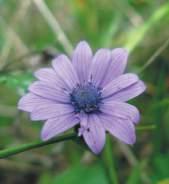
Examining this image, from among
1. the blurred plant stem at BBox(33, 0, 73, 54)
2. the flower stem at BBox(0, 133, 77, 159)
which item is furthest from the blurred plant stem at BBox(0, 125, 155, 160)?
the blurred plant stem at BBox(33, 0, 73, 54)

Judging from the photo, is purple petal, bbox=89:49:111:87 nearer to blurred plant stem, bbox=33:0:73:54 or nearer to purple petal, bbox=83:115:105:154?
purple petal, bbox=83:115:105:154

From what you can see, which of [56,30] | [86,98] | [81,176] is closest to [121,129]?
[86,98]

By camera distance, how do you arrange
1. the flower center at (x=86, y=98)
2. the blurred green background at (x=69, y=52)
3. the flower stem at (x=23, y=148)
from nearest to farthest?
the flower stem at (x=23, y=148) < the flower center at (x=86, y=98) < the blurred green background at (x=69, y=52)

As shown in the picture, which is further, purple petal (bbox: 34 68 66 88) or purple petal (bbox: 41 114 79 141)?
purple petal (bbox: 34 68 66 88)

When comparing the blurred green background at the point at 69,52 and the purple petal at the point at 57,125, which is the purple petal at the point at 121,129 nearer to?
the purple petal at the point at 57,125

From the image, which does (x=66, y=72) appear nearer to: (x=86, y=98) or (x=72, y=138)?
(x=86, y=98)

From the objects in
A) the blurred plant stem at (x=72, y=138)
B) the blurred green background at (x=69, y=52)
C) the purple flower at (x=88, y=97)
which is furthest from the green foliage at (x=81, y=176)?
the purple flower at (x=88, y=97)
